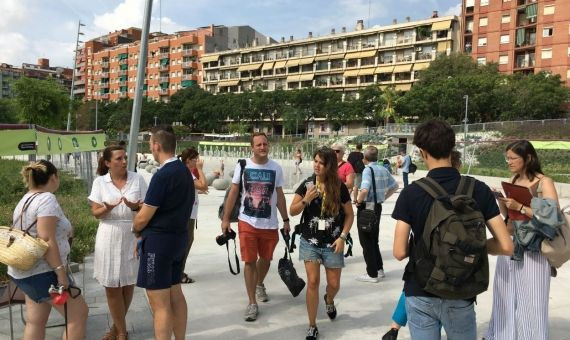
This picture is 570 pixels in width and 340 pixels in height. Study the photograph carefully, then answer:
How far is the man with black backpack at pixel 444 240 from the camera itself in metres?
2.29

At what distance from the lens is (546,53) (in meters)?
59.0

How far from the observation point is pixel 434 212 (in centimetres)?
234

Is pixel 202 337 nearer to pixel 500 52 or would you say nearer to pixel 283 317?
pixel 283 317

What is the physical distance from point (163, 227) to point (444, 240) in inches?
71.3

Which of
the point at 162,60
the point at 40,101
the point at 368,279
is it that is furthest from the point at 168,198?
the point at 162,60

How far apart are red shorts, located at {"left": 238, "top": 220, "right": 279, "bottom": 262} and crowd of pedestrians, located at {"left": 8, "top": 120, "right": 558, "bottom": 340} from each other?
0.01 m

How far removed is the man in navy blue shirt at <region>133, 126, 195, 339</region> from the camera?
307 centimetres

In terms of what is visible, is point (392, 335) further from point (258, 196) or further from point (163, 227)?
point (163, 227)

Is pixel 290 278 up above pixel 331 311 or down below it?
above

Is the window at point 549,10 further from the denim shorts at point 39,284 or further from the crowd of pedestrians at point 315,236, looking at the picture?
the denim shorts at point 39,284

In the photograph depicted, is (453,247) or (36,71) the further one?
(36,71)

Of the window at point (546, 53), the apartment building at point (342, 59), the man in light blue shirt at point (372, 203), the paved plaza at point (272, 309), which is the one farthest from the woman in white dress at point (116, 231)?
the apartment building at point (342, 59)

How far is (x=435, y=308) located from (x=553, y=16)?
6785cm

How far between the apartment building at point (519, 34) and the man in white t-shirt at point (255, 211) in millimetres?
63298
